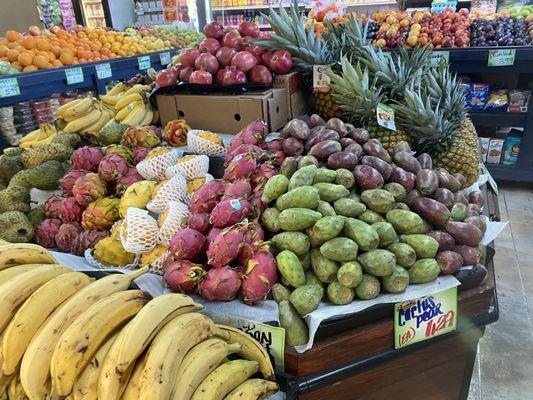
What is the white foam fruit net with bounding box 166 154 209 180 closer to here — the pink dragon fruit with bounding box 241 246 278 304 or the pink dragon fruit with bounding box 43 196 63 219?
the pink dragon fruit with bounding box 43 196 63 219

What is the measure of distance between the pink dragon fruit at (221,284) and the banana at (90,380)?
1.10 feet

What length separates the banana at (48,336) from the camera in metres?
0.95

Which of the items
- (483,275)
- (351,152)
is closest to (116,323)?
(351,152)

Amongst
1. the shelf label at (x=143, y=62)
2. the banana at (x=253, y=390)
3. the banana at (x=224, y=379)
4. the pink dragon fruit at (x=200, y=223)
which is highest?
the shelf label at (x=143, y=62)

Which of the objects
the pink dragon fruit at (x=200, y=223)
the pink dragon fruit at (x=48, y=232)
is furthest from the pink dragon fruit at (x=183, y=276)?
the pink dragon fruit at (x=48, y=232)

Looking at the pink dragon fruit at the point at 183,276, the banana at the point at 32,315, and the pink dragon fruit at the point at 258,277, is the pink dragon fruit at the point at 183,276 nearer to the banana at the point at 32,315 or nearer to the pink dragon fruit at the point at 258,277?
the pink dragon fruit at the point at 258,277

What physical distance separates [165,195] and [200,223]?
0.31m

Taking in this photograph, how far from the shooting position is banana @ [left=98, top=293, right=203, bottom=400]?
86 centimetres

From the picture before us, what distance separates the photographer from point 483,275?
1.31 m

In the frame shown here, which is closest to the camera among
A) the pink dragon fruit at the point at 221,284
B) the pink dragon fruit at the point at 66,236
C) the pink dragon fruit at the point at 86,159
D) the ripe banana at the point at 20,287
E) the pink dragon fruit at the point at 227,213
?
the ripe banana at the point at 20,287

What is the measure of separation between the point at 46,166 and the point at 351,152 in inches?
60.9

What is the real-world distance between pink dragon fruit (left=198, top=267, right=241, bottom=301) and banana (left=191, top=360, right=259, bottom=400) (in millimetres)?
213

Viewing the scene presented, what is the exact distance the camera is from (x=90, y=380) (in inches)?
35.7

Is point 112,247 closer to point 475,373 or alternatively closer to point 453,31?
point 475,373
